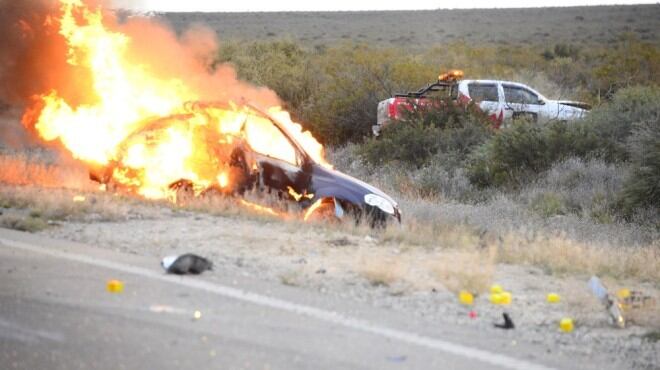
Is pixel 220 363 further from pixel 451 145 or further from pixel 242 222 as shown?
pixel 451 145

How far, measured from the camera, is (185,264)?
24.8 ft

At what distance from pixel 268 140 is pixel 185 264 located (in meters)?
4.37

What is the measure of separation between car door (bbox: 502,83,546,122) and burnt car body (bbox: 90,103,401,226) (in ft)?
44.7

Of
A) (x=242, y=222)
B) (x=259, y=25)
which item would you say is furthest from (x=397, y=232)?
(x=259, y=25)

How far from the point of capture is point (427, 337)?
6199mm

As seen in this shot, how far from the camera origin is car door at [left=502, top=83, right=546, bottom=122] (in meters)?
24.6

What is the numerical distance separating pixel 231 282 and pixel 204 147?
14.6 feet

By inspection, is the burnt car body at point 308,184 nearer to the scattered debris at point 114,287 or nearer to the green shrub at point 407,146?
the scattered debris at point 114,287

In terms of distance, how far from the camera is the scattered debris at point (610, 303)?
701 centimetres

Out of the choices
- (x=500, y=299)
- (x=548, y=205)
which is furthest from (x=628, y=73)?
(x=500, y=299)

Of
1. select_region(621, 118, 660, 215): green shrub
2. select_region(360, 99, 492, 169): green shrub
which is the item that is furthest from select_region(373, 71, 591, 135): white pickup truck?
select_region(621, 118, 660, 215): green shrub

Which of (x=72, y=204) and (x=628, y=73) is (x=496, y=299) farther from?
(x=628, y=73)

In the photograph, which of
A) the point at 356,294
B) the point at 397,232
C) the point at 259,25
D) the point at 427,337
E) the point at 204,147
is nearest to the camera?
the point at 427,337

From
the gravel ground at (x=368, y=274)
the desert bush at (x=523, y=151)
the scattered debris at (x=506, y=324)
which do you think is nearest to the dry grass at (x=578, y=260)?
the gravel ground at (x=368, y=274)
